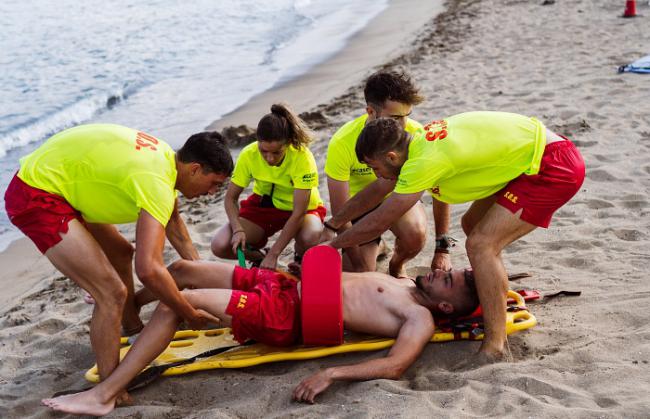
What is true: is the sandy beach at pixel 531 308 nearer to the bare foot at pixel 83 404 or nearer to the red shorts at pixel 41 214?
the bare foot at pixel 83 404

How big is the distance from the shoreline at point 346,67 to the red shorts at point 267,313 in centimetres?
487

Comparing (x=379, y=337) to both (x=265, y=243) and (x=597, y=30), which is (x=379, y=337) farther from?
(x=597, y=30)

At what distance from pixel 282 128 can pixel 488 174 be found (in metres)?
1.47

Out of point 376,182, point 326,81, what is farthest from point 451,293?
point 326,81

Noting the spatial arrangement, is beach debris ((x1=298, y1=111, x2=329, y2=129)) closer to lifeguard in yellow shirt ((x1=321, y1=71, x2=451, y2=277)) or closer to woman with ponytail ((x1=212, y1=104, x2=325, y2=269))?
woman with ponytail ((x1=212, y1=104, x2=325, y2=269))

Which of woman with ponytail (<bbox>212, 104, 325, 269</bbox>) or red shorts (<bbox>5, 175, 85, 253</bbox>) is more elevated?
red shorts (<bbox>5, 175, 85, 253</bbox>)

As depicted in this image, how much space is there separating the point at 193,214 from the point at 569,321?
359 centimetres

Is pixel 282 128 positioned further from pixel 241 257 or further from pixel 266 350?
pixel 266 350

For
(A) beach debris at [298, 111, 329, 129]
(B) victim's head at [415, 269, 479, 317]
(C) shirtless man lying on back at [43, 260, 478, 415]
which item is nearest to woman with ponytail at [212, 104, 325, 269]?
(C) shirtless man lying on back at [43, 260, 478, 415]

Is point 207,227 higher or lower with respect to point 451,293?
lower

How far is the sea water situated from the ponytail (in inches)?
120

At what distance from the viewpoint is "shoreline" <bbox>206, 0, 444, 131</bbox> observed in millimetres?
9531

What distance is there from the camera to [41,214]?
3715 millimetres

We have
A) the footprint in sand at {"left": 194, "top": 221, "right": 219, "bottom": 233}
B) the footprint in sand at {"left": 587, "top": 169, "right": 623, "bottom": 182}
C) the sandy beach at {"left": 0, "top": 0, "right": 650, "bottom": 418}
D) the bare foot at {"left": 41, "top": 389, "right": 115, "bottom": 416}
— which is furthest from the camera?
the footprint in sand at {"left": 194, "top": 221, "right": 219, "bottom": 233}
